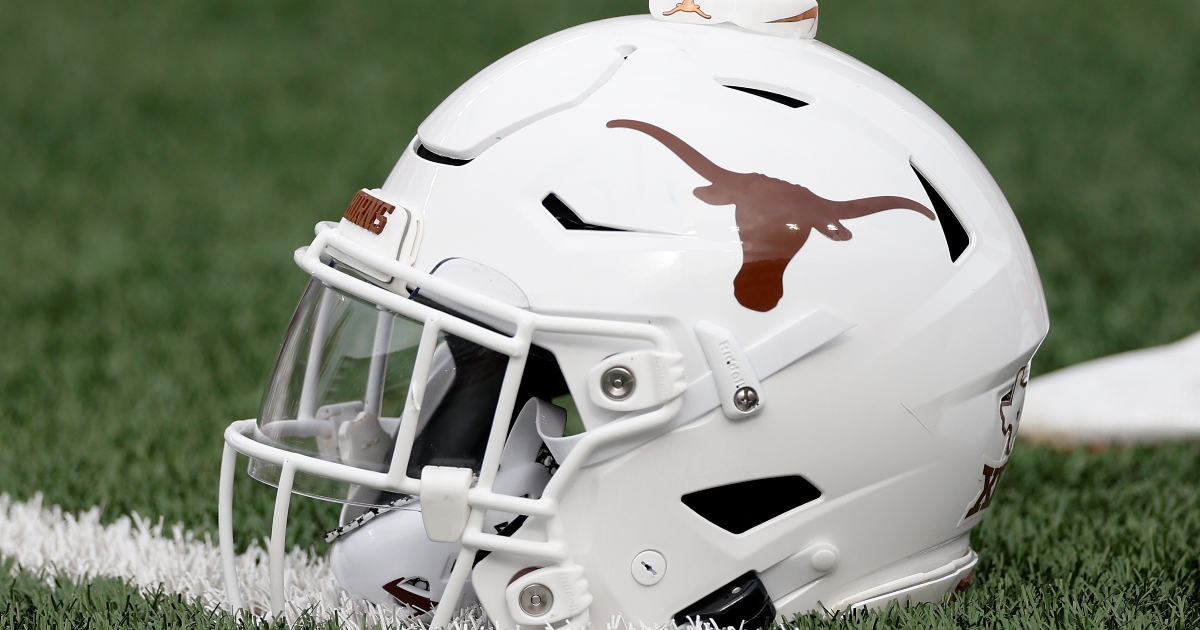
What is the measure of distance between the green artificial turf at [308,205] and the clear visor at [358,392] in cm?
41

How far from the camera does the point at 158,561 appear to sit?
2.81 metres

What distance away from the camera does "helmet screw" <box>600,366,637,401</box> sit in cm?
199

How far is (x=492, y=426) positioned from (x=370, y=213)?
1.37 feet

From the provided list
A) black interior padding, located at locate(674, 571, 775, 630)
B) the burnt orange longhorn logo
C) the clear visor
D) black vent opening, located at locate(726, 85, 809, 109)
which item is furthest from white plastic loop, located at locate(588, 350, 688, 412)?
black vent opening, located at locate(726, 85, 809, 109)

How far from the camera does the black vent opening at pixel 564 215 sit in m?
2.04

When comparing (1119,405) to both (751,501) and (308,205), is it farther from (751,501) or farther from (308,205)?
(308,205)

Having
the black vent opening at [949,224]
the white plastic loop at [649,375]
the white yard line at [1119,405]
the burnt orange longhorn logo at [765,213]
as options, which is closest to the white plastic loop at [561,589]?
the white plastic loop at [649,375]

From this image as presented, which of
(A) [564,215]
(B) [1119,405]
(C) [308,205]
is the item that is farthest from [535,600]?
(C) [308,205]

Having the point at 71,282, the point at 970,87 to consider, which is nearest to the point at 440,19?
the point at 970,87

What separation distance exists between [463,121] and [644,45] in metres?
0.35

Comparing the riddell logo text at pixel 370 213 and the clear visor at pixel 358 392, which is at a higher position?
the riddell logo text at pixel 370 213

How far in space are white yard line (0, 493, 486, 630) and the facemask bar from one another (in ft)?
0.94

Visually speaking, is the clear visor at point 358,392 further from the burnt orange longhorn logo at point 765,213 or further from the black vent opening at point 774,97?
the black vent opening at point 774,97

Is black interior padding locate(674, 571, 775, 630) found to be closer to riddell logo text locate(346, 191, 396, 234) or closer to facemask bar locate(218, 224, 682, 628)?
facemask bar locate(218, 224, 682, 628)
